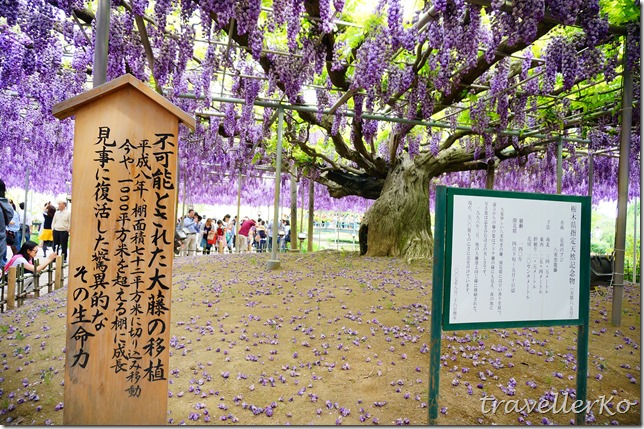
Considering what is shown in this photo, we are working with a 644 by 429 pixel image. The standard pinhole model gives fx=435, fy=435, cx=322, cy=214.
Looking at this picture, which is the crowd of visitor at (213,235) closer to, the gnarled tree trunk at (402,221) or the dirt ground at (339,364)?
the gnarled tree trunk at (402,221)

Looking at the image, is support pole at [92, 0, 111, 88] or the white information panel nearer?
the white information panel

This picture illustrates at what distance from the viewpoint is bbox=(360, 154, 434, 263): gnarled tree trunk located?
8688mm

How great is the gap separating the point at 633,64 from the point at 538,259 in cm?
327

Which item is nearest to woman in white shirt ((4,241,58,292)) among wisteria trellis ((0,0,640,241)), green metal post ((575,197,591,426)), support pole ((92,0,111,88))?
wisteria trellis ((0,0,640,241))

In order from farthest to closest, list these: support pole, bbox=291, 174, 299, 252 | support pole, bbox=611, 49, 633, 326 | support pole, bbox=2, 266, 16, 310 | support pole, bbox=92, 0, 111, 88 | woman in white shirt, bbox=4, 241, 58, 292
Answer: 1. support pole, bbox=291, 174, 299, 252
2. woman in white shirt, bbox=4, 241, 58, 292
3. support pole, bbox=2, 266, 16, 310
4. support pole, bbox=611, 49, 633, 326
5. support pole, bbox=92, 0, 111, 88

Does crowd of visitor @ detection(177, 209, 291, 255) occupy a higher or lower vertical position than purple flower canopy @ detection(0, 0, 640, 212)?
lower

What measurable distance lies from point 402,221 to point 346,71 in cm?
369

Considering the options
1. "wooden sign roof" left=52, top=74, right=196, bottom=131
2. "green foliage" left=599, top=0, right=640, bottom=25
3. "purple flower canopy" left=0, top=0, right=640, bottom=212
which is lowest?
"wooden sign roof" left=52, top=74, right=196, bottom=131

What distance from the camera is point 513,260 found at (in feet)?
8.04

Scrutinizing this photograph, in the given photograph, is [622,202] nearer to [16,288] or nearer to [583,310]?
[583,310]

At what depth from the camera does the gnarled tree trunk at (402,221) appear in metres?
8.69

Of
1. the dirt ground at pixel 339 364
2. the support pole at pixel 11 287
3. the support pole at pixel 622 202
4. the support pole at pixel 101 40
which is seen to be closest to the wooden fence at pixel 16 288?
the support pole at pixel 11 287

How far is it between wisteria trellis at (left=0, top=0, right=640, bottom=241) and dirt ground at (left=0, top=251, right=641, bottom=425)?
2.76 metres

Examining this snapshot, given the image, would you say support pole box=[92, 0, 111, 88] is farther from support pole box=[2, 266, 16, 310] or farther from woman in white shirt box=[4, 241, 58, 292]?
woman in white shirt box=[4, 241, 58, 292]
